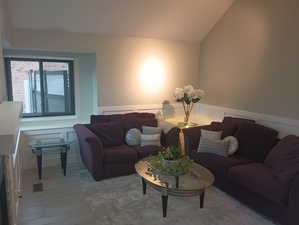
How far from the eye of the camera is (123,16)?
3.99 m

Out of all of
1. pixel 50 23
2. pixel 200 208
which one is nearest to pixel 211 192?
pixel 200 208

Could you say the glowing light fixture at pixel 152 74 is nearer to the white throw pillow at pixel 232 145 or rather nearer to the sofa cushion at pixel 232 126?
the sofa cushion at pixel 232 126

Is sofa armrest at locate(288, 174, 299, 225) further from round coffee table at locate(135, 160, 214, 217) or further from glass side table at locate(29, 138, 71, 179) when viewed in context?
glass side table at locate(29, 138, 71, 179)

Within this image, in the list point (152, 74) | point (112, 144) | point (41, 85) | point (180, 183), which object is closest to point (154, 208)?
point (180, 183)

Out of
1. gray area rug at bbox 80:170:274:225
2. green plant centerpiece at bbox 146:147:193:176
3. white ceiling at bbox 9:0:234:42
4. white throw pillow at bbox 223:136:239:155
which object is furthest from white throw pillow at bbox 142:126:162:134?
white ceiling at bbox 9:0:234:42

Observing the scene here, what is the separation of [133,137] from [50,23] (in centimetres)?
220

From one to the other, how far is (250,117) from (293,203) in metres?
1.84

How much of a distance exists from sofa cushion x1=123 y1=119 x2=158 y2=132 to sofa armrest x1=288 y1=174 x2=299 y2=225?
8.19 feet

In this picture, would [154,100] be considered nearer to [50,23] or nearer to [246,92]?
[246,92]

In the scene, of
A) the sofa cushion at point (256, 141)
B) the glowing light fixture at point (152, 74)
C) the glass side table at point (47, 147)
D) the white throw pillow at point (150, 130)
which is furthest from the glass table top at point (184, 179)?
the glowing light fixture at point (152, 74)

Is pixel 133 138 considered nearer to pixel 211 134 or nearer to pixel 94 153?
pixel 94 153

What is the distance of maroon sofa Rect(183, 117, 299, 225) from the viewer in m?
2.51

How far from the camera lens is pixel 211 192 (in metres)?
3.31

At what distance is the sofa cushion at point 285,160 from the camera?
8.49 ft
